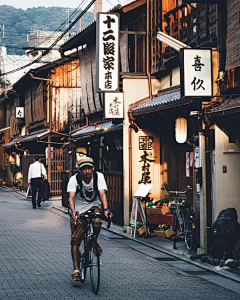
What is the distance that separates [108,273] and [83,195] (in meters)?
1.80

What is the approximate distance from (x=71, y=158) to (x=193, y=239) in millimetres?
13362

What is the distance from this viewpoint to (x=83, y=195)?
31.3 feet

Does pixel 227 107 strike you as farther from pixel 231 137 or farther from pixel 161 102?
pixel 161 102

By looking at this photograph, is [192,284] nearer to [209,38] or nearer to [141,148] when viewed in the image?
[209,38]

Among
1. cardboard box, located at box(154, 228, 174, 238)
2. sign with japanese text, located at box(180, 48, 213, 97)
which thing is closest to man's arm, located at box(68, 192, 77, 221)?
sign with japanese text, located at box(180, 48, 213, 97)

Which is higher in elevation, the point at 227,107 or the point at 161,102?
the point at 161,102

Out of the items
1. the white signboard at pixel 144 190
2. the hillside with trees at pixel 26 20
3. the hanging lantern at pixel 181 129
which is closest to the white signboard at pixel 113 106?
the white signboard at pixel 144 190

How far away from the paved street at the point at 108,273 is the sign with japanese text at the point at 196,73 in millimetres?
3617

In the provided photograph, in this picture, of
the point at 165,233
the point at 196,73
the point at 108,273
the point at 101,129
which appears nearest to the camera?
the point at 108,273

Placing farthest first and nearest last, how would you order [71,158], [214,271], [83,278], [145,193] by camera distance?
[71,158], [145,193], [214,271], [83,278]

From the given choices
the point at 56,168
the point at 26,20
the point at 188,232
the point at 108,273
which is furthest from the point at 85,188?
the point at 26,20

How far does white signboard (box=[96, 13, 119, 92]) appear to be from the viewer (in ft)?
58.1

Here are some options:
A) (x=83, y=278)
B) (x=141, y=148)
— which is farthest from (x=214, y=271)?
(x=141, y=148)

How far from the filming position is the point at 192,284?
964 cm
